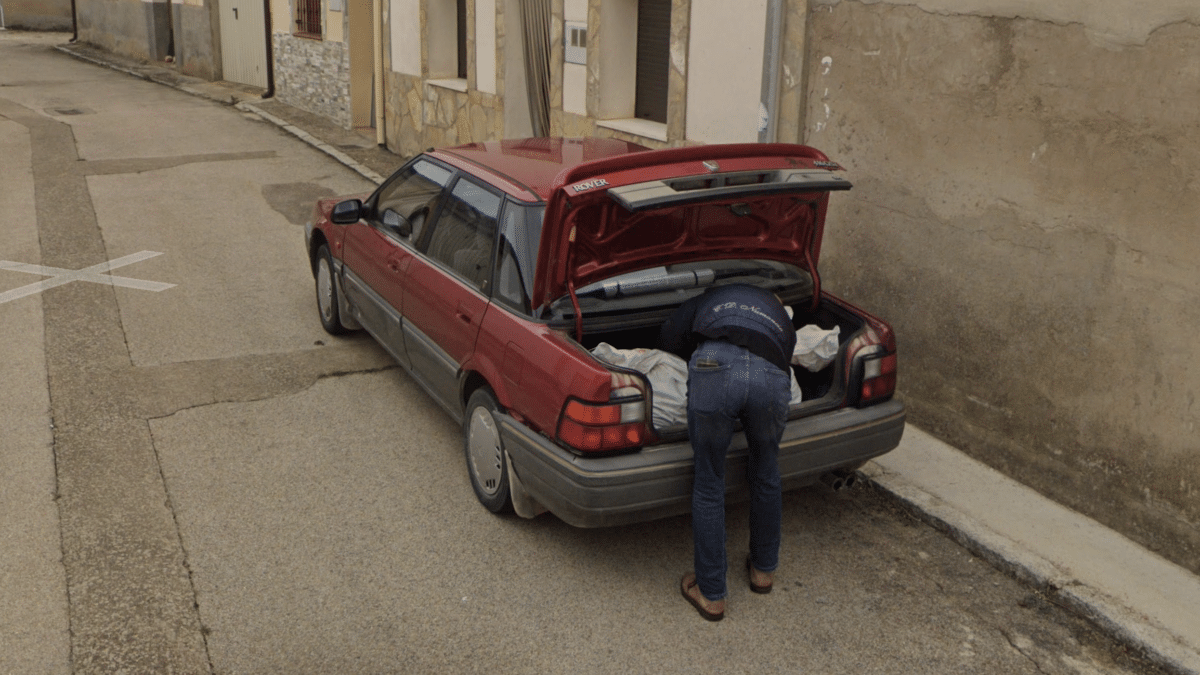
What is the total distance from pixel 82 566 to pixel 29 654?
2.22ft

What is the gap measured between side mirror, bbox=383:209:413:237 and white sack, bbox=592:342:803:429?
6.47 ft

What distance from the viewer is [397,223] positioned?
22.5 feet

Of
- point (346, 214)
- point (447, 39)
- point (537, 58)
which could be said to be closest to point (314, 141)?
point (447, 39)

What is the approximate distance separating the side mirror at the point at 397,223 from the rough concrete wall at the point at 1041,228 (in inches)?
111

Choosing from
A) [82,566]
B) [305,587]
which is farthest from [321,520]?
[82,566]

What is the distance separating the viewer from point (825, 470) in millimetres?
5219

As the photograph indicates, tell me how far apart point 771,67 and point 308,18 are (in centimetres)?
1309

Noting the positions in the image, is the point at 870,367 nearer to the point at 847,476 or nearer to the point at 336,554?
the point at 847,476

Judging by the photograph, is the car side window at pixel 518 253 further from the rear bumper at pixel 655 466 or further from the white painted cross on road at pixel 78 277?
the white painted cross on road at pixel 78 277

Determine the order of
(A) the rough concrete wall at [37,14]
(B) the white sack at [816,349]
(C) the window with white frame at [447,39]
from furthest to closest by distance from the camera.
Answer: (A) the rough concrete wall at [37,14] → (C) the window with white frame at [447,39] → (B) the white sack at [816,349]

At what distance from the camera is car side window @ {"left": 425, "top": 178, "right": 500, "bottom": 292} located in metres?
5.73

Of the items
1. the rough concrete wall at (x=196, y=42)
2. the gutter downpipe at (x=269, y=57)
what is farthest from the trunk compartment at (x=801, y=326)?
the rough concrete wall at (x=196, y=42)

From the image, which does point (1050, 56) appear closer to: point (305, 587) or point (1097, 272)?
point (1097, 272)

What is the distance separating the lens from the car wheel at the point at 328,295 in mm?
8062
